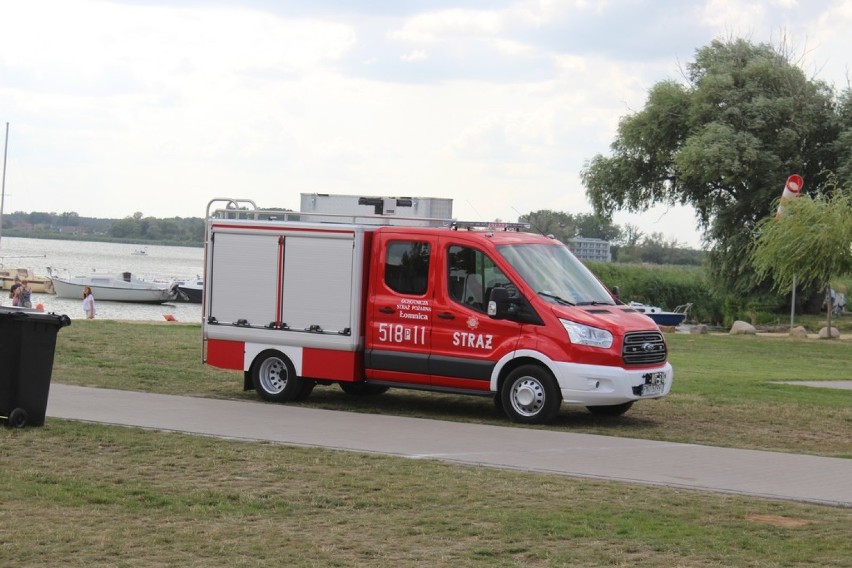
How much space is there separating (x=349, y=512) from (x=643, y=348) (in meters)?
6.27

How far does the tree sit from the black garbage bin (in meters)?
36.9

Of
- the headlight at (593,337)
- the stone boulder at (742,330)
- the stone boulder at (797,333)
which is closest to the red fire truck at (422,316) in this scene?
the headlight at (593,337)

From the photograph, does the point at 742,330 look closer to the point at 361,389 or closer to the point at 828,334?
the point at 828,334

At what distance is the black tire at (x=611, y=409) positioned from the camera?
1498 centimetres

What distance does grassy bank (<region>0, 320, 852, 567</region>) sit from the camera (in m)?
7.39

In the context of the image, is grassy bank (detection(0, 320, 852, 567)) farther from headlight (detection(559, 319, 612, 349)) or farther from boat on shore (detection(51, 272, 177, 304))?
boat on shore (detection(51, 272, 177, 304))

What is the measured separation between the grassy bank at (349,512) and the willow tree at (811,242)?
741 inches

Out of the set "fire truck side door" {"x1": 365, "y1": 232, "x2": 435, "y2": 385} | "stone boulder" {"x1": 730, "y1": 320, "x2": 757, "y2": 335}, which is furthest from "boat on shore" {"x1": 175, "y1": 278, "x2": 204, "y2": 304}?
"fire truck side door" {"x1": 365, "y1": 232, "x2": 435, "y2": 385}

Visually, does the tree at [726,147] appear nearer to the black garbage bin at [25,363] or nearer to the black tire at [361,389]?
the black tire at [361,389]

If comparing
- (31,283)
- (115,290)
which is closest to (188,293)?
(115,290)

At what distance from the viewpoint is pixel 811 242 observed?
31844mm

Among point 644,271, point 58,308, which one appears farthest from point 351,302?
point 58,308

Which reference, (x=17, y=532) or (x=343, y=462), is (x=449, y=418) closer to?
(x=343, y=462)

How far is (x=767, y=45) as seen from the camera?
168ft
